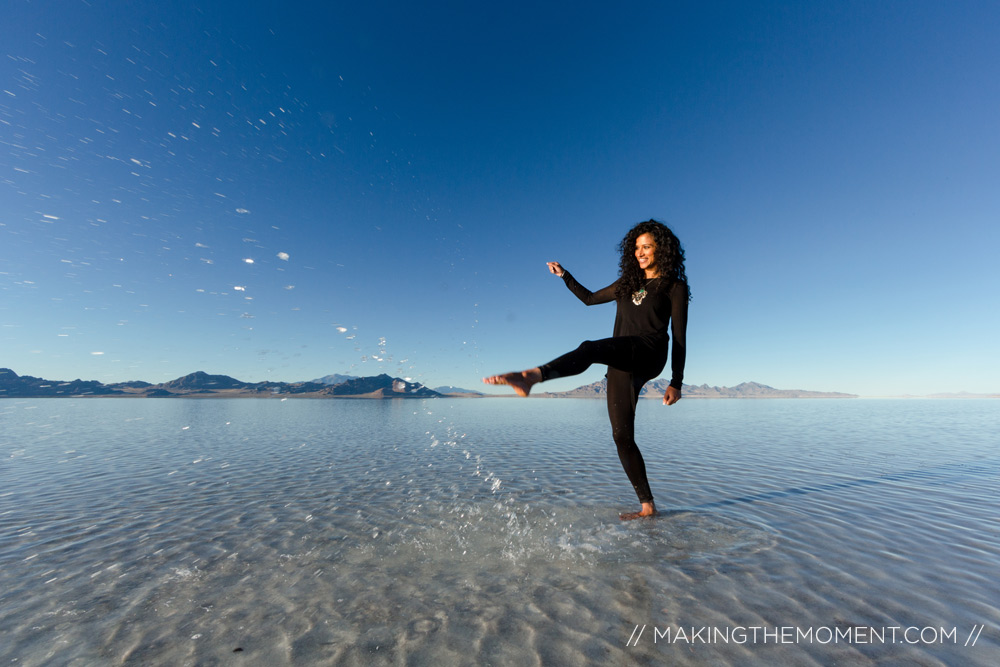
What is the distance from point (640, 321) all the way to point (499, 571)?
10.7 ft

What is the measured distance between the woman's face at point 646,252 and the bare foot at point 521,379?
8.38 ft

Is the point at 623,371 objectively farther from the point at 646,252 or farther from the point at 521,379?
the point at 521,379

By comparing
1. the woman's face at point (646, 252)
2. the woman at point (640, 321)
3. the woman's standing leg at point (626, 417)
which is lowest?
the woman's standing leg at point (626, 417)

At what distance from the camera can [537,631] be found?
2.88 metres

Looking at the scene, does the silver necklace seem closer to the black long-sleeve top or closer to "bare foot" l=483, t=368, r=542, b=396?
the black long-sleeve top

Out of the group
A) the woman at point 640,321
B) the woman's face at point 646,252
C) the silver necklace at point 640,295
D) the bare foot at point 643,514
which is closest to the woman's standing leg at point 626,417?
the woman at point 640,321

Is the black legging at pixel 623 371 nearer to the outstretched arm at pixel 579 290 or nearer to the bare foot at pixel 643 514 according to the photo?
the bare foot at pixel 643 514

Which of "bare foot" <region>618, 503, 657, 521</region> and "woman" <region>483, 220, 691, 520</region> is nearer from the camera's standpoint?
"woman" <region>483, 220, 691, 520</region>

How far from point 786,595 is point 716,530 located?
5.94ft

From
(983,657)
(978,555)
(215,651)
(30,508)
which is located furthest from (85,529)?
(978,555)

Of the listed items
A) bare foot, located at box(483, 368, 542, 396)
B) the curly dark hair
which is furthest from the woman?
bare foot, located at box(483, 368, 542, 396)

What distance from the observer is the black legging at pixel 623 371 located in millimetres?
3852

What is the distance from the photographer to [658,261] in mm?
5129

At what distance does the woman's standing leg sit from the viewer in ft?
17.0
